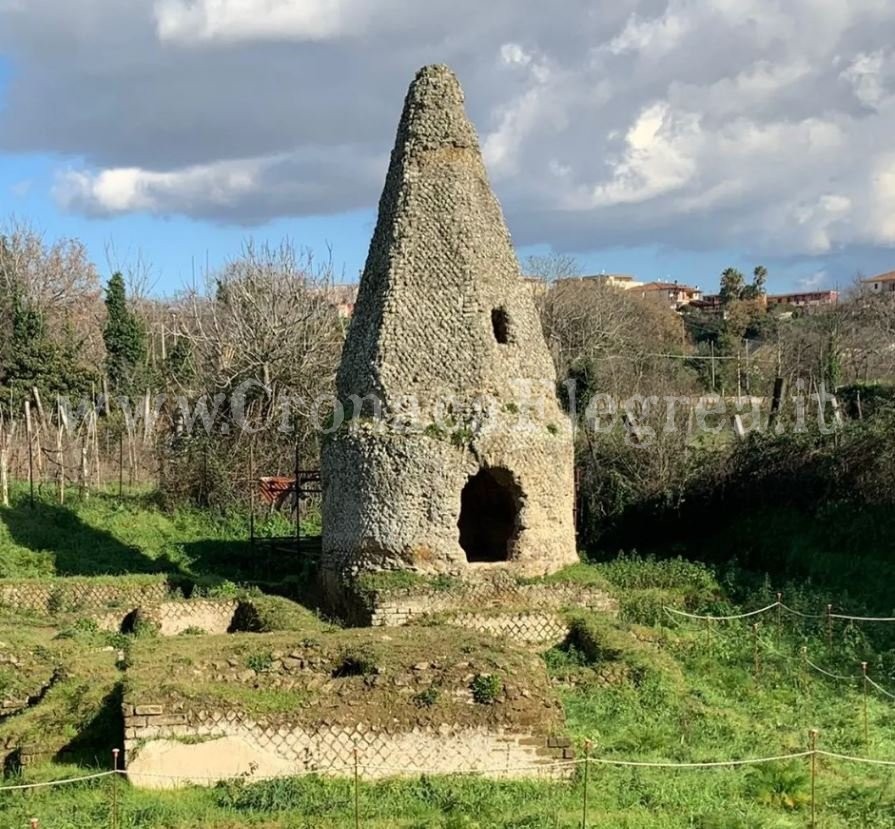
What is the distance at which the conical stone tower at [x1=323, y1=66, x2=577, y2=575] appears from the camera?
13.4 metres

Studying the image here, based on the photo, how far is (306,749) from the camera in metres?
8.58

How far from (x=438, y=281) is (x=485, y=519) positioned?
5118mm

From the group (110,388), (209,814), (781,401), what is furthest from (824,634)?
(110,388)

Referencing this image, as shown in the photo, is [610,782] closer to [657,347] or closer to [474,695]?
[474,695]

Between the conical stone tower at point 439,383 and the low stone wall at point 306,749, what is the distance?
4.68 meters

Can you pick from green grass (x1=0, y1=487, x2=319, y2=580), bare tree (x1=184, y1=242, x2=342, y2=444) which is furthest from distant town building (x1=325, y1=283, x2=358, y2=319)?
green grass (x1=0, y1=487, x2=319, y2=580)

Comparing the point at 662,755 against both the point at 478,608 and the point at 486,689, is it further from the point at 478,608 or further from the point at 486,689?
the point at 478,608

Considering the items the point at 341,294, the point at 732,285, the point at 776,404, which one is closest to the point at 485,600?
the point at 776,404

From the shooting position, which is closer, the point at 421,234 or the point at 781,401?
the point at 421,234

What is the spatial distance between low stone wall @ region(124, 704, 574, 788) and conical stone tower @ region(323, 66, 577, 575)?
15.3 ft

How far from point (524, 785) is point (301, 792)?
1780 mm

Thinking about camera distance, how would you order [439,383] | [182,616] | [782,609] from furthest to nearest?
[782,609] < [182,616] < [439,383]

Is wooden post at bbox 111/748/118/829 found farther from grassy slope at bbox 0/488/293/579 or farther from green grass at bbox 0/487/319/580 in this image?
green grass at bbox 0/487/319/580

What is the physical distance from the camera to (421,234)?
14.2m
